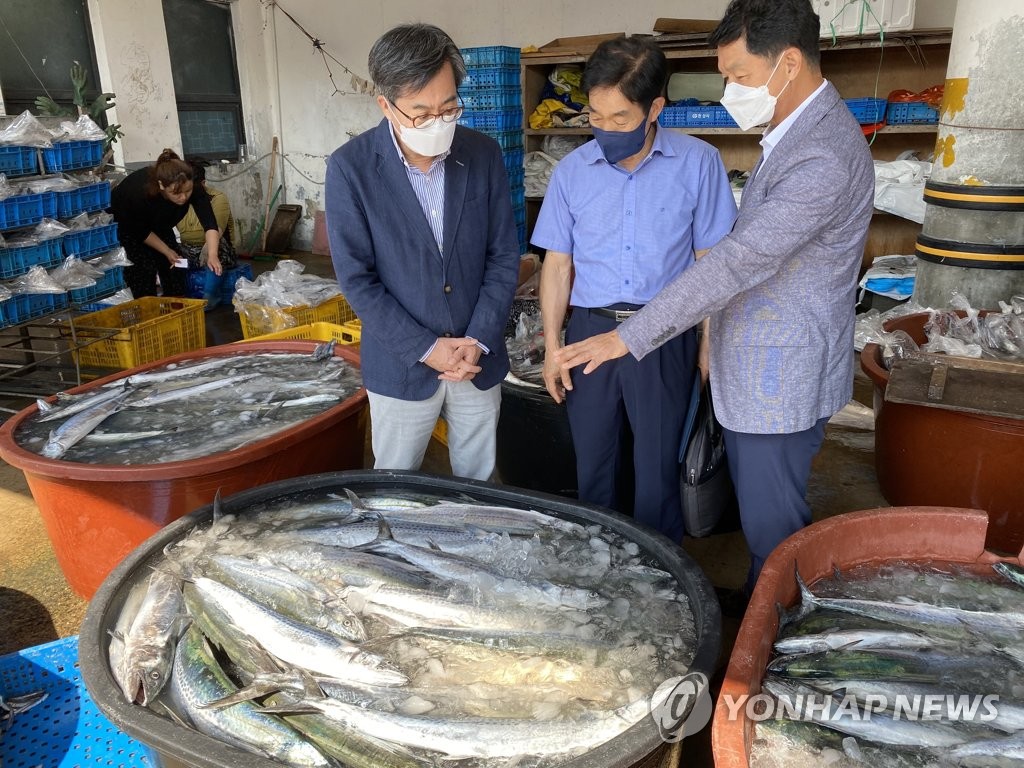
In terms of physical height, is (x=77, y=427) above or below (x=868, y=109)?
below

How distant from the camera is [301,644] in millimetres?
1688

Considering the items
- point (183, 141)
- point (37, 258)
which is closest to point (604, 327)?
point (37, 258)

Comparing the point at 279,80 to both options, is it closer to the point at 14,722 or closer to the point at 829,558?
the point at 14,722

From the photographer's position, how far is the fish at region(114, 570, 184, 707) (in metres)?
1.59

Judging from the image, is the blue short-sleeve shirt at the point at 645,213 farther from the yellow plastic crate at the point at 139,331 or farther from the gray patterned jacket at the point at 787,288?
the yellow plastic crate at the point at 139,331

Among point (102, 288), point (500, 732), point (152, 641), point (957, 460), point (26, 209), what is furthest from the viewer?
point (102, 288)

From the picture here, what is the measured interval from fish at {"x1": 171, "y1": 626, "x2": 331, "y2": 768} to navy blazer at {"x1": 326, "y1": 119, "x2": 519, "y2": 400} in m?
1.10

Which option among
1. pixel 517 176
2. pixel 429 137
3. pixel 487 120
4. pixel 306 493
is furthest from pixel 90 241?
pixel 517 176

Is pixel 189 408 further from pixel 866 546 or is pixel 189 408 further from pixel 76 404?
pixel 866 546

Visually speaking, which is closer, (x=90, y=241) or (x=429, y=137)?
(x=429, y=137)

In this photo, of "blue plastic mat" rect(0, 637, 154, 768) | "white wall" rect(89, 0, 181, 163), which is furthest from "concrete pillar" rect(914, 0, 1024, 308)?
"white wall" rect(89, 0, 181, 163)

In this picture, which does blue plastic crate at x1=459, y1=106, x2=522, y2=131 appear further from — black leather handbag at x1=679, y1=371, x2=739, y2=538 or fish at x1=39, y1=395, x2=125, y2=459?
black leather handbag at x1=679, y1=371, x2=739, y2=538

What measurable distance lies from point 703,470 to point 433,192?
52.1 inches

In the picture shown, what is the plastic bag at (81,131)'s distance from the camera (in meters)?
5.00
